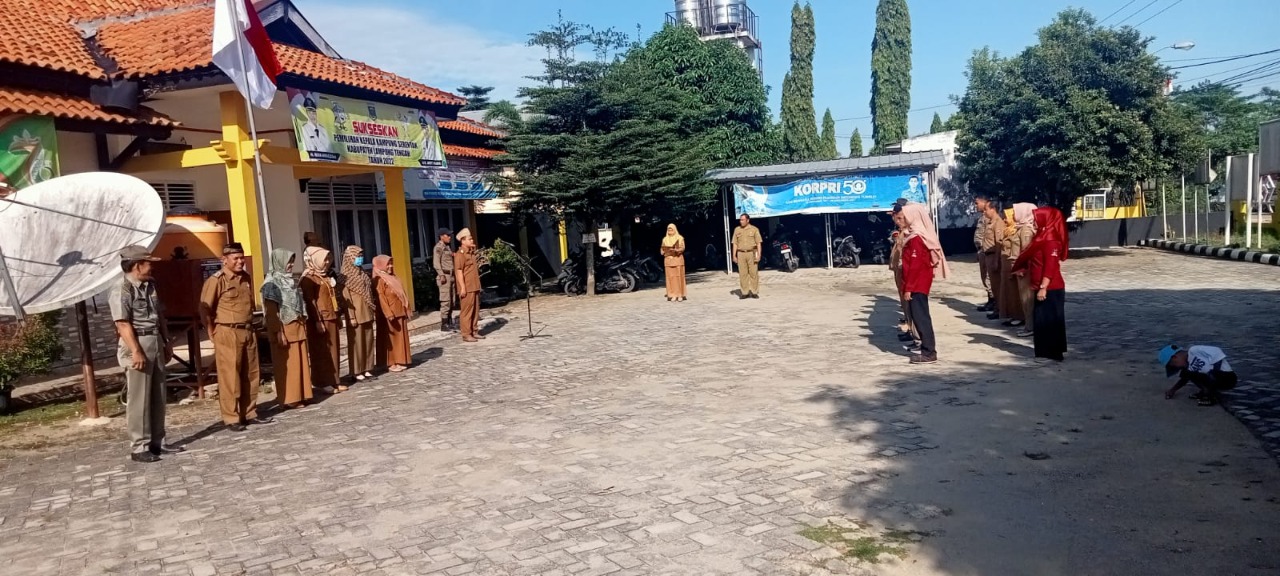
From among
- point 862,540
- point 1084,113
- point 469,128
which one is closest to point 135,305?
point 862,540

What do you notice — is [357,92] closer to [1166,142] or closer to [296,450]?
[296,450]

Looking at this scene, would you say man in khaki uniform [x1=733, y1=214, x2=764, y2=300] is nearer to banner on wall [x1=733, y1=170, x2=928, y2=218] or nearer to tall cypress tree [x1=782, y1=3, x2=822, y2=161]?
banner on wall [x1=733, y1=170, x2=928, y2=218]

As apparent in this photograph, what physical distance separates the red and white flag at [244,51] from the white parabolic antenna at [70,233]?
2.39 metres

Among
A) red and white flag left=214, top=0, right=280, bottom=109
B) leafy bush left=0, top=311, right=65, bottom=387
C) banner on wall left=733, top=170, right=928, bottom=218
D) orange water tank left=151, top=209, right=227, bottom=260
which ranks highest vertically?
red and white flag left=214, top=0, right=280, bottom=109

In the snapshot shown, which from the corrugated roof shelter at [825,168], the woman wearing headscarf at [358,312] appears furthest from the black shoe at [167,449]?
the corrugated roof shelter at [825,168]

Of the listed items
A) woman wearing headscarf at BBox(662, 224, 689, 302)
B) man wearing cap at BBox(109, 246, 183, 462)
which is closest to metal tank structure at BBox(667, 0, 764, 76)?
woman wearing headscarf at BBox(662, 224, 689, 302)

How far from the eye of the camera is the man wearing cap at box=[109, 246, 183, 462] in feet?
20.7

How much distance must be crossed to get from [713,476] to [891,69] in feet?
134

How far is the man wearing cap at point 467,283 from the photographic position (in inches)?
464

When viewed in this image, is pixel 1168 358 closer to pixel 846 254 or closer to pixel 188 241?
pixel 188 241

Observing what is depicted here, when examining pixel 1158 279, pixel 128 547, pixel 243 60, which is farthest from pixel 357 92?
pixel 1158 279

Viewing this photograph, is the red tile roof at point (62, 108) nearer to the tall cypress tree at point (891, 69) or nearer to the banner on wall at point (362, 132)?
the banner on wall at point (362, 132)

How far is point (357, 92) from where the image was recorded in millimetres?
12945

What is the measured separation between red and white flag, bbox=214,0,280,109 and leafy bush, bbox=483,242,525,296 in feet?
26.9
